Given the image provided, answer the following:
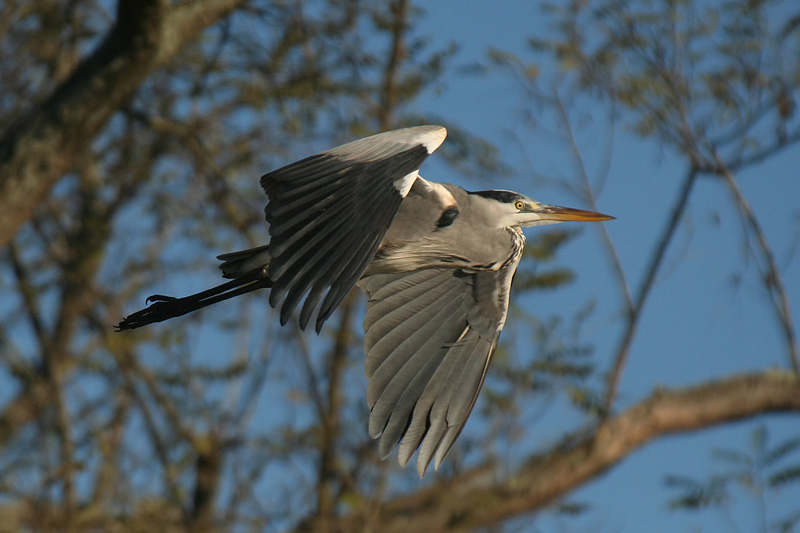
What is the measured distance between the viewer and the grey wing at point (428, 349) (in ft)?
11.2

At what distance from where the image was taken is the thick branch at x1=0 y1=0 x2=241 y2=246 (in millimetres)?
4422

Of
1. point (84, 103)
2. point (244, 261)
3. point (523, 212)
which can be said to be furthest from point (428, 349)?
point (84, 103)

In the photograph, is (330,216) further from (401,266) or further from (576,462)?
(576,462)

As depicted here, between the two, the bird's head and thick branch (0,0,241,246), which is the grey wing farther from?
thick branch (0,0,241,246)

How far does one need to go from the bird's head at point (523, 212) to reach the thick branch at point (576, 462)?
2.14 metres

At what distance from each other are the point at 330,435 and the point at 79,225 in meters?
2.40

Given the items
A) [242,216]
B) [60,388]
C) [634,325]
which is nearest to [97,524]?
[60,388]

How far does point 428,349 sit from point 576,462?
2.27 meters

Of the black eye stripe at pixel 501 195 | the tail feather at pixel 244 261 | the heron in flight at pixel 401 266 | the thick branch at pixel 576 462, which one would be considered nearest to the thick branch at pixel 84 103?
the heron in flight at pixel 401 266

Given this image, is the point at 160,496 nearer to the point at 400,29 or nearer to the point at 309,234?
the point at 400,29

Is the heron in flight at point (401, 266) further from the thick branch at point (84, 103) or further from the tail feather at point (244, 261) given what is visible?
the thick branch at point (84, 103)

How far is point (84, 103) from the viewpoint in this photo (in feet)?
14.9

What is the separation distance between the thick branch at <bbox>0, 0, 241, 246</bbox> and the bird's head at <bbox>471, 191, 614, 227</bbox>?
2157mm

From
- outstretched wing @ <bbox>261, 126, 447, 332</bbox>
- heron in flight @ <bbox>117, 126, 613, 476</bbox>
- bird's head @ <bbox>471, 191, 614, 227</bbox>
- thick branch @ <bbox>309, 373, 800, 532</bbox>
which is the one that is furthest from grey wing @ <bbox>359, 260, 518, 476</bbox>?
thick branch @ <bbox>309, 373, 800, 532</bbox>
